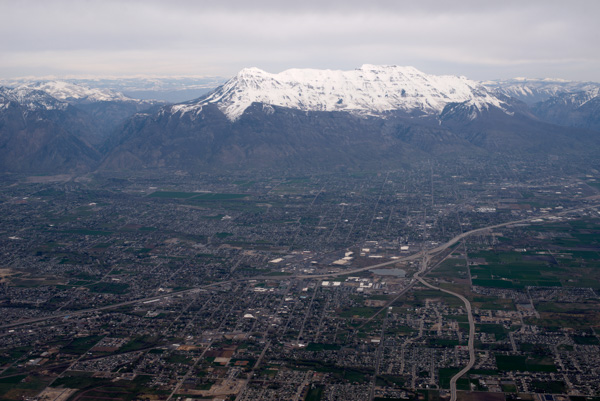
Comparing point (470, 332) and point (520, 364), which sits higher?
point (470, 332)

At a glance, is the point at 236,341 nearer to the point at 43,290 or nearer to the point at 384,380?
the point at 384,380

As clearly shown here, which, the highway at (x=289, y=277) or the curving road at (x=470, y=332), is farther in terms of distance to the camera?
the highway at (x=289, y=277)

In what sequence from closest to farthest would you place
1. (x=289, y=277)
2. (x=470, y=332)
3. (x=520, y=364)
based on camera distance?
Result: (x=520, y=364)
(x=470, y=332)
(x=289, y=277)

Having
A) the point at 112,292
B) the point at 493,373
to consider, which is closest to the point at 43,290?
the point at 112,292

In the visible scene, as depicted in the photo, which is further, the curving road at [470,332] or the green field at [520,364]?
the green field at [520,364]

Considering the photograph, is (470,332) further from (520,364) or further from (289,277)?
(289,277)

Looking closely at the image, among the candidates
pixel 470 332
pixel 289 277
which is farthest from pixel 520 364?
pixel 289 277

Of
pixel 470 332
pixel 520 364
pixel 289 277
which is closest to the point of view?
pixel 520 364

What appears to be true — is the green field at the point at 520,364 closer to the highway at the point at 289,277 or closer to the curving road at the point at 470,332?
the curving road at the point at 470,332

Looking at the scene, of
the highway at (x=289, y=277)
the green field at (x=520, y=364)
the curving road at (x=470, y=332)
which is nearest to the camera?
the curving road at (x=470, y=332)

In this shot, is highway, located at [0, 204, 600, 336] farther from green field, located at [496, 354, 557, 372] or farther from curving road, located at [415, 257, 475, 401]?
green field, located at [496, 354, 557, 372]

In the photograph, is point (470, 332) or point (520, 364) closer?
point (520, 364)

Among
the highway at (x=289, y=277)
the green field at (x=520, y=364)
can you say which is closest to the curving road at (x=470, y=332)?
the green field at (x=520, y=364)

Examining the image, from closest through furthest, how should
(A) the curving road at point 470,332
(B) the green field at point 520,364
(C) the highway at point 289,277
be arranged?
(A) the curving road at point 470,332 → (B) the green field at point 520,364 → (C) the highway at point 289,277
